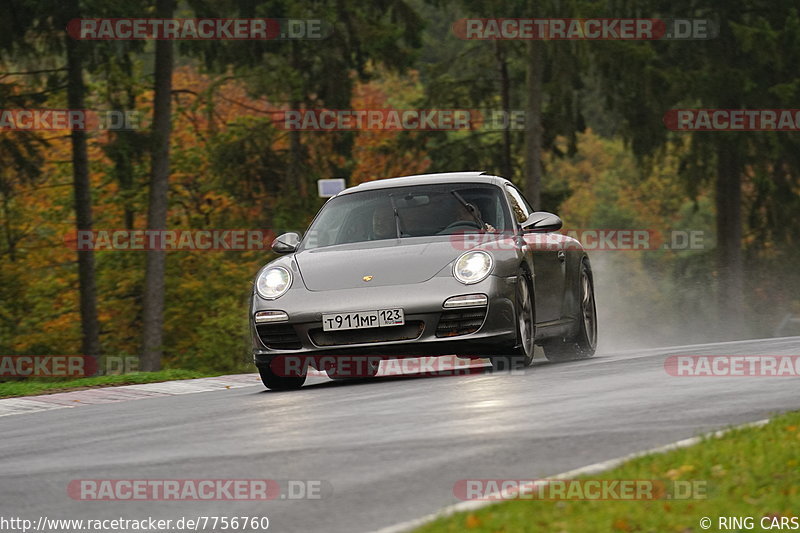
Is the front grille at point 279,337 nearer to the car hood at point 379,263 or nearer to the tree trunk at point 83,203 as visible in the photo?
the car hood at point 379,263

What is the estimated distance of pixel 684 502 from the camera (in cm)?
598

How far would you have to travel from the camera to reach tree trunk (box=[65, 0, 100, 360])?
30406mm

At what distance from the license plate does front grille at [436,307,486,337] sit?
31 centimetres

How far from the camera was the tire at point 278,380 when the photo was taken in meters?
11.7

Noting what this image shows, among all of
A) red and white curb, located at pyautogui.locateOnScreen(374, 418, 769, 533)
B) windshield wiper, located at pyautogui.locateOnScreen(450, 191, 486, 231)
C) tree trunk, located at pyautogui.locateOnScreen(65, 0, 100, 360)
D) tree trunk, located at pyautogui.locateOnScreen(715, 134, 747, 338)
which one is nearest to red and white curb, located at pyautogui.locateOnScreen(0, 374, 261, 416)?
windshield wiper, located at pyautogui.locateOnScreen(450, 191, 486, 231)

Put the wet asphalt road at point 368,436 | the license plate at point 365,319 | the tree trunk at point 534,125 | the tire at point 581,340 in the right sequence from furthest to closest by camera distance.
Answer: the tree trunk at point 534,125 < the tire at point 581,340 < the license plate at point 365,319 < the wet asphalt road at point 368,436

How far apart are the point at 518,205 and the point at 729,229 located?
2387 cm

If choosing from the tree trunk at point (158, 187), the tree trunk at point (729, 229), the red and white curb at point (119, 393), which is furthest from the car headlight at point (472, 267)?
the tree trunk at point (729, 229)

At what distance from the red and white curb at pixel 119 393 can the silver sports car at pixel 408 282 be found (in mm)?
1403

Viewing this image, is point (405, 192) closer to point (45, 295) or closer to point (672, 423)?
point (672, 423)

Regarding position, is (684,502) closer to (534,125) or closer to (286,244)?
(286,244)

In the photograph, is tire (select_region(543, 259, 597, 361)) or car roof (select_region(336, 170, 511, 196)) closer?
car roof (select_region(336, 170, 511, 196))

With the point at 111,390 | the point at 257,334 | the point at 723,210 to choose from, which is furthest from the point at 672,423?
the point at 723,210

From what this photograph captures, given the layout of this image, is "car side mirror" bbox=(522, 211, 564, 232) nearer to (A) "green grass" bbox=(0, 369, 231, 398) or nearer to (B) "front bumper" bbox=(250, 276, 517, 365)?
(B) "front bumper" bbox=(250, 276, 517, 365)
